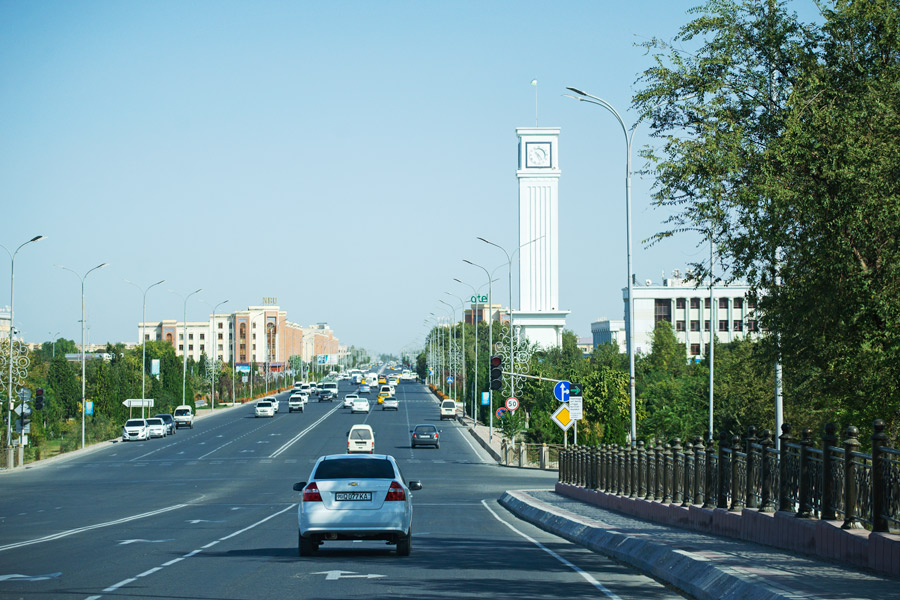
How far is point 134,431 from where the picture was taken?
80250 mm

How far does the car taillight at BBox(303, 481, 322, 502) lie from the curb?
4.59 m

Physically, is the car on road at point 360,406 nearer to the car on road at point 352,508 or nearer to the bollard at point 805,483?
the car on road at point 352,508

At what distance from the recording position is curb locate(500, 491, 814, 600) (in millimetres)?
10461

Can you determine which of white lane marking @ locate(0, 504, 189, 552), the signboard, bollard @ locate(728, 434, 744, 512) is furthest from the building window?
bollard @ locate(728, 434, 744, 512)

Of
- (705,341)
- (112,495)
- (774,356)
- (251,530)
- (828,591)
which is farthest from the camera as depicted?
(705,341)

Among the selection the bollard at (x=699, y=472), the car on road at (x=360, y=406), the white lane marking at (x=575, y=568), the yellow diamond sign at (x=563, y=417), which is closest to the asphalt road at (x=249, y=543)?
the white lane marking at (x=575, y=568)

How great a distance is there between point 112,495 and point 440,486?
491 inches

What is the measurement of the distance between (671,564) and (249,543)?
9.73 meters

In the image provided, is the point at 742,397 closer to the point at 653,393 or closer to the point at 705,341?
the point at 653,393

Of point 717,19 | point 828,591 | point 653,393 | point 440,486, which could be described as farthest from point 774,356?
point 653,393

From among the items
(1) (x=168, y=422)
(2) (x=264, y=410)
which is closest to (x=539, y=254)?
(2) (x=264, y=410)

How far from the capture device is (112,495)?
131 ft

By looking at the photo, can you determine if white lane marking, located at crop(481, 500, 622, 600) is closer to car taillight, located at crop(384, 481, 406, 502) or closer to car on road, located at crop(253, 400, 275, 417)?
car taillight, located at crop(384, 481, 406, 502)

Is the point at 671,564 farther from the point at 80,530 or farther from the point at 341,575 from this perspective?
the point at 80,530
